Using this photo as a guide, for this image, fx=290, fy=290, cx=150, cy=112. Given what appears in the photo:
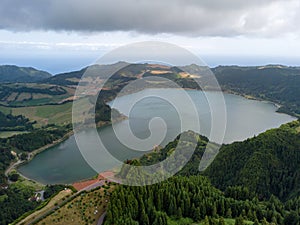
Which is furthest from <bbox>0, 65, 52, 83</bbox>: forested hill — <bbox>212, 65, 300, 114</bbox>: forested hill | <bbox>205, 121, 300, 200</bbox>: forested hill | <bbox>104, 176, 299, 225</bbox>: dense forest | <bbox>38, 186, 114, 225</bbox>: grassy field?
<bbox>104, 176, 299, 225</bbox>: dense forest

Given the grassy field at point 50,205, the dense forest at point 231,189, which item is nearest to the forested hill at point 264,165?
the dense forest at point 231,189

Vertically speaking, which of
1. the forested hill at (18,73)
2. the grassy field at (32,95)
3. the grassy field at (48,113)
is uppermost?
the forested hill at (18,73)

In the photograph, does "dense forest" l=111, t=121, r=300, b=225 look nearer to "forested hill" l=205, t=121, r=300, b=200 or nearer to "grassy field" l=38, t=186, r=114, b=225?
"forested hill" l=205, t=121, r=300, b=200

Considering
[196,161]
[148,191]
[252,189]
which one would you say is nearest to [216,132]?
[196,161]

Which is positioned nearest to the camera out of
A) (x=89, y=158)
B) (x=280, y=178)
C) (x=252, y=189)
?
(x=89, y=158)

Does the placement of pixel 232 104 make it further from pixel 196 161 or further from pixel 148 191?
pixel 148 191

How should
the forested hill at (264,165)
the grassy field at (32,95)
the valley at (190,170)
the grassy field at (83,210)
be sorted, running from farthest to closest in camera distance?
the grassy field at (32,95) < the forested hill at (264,165) < the valley at (190,170) < the grassy field at (83,210)

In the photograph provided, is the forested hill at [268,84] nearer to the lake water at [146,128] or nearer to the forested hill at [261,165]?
the lake water at [146,128]
